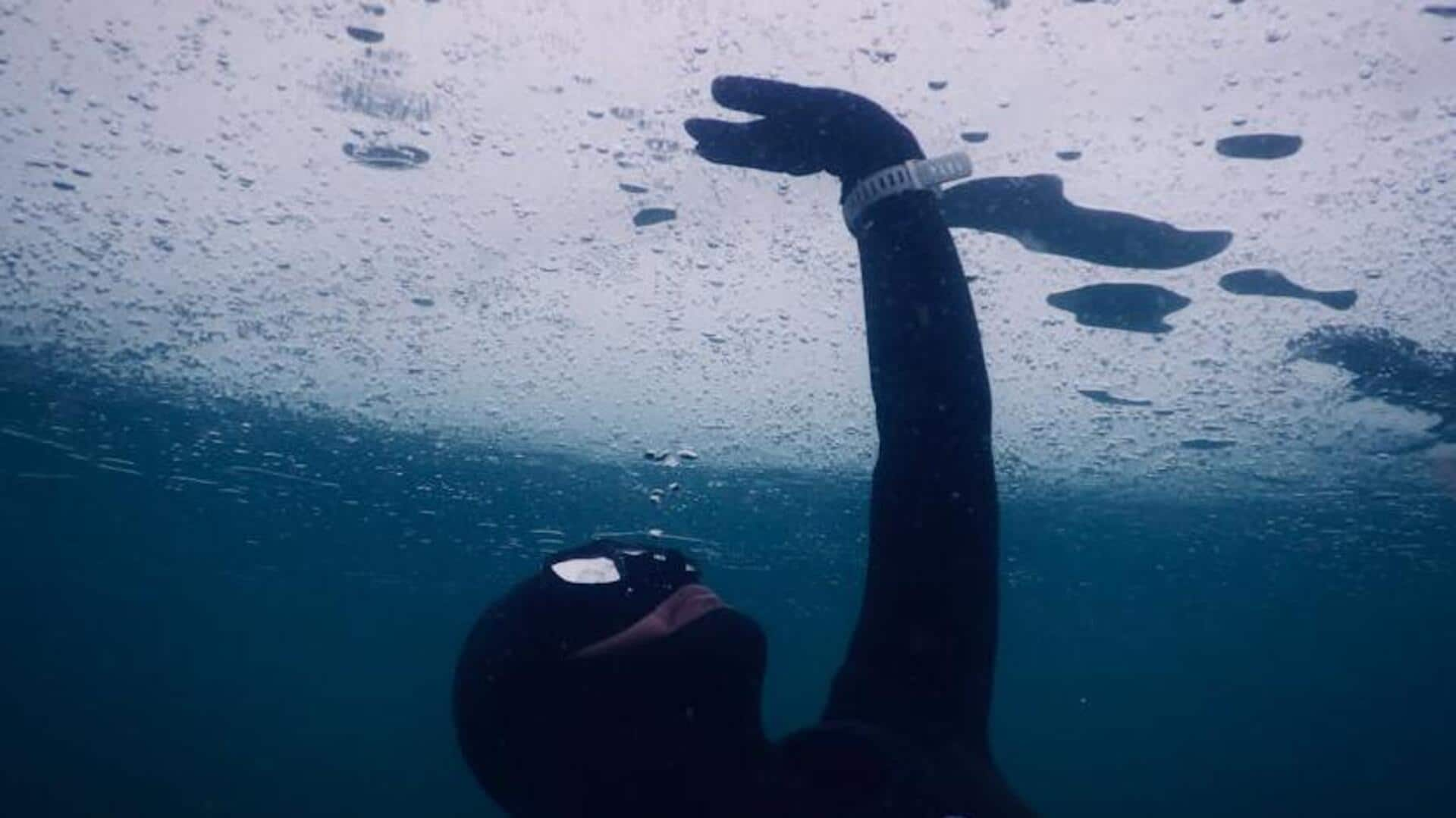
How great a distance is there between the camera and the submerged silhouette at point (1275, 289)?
9.56 m

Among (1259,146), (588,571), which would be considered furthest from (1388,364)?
(588,571)

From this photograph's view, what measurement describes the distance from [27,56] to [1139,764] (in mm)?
183043

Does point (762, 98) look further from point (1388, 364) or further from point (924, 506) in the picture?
point (1388, 364)

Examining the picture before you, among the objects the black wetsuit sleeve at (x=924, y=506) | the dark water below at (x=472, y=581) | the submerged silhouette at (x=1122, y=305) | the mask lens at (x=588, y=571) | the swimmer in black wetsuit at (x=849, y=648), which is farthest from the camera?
the dark water below at (x=472, y=581)

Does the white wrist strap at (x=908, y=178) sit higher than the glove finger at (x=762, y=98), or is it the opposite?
the glove finger at (x=762, y=98)

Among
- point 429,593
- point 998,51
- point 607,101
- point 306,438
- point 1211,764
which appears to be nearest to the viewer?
point 998,51

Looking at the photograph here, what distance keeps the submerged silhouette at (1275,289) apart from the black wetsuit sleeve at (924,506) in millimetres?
8273

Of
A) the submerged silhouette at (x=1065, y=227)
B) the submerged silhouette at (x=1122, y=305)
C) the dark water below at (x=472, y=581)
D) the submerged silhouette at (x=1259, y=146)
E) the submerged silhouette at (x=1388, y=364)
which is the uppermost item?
the submerged silhouette at (x=1259, y=146)

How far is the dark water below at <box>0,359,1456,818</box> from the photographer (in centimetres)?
2023

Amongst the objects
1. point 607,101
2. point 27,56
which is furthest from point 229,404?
point 607,101

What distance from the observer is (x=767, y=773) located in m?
2.30

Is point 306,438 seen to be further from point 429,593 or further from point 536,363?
point 429,593

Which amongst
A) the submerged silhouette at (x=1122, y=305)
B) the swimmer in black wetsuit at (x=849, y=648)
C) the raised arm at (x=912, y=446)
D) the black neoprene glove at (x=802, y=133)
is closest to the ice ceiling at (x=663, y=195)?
the submerged silhouette at (x=1122, y=305)

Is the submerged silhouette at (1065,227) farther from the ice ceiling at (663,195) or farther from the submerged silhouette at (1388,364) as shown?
the submerged silhouette at (1388,364)
